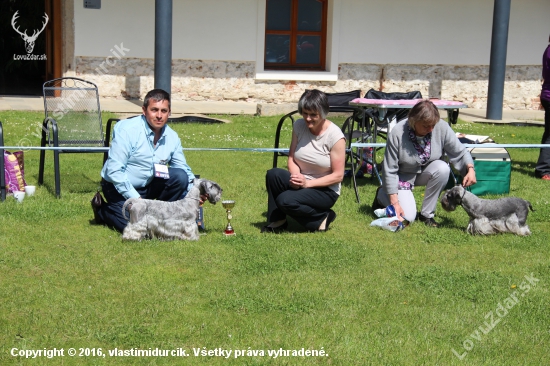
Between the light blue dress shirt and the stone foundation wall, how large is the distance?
30.5 ft

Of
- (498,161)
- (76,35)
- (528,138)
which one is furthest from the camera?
(76,35)

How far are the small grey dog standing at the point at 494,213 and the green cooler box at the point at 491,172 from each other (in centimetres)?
168

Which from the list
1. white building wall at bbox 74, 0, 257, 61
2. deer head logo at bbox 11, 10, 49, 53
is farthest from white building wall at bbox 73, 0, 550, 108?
deer head logo at bbox 11, 10, 49, 53

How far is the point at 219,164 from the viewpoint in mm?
9031

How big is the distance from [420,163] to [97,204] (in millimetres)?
2709

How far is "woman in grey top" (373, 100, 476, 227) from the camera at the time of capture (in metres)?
6.35

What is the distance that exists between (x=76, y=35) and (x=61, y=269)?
410 inches

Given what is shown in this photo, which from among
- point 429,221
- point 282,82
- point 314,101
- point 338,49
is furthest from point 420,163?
point 338,49

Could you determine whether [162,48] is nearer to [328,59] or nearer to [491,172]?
[328,59]

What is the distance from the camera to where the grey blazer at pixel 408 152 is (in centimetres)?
636

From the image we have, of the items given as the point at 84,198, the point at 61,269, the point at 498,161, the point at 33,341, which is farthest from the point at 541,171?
the point at 33,341

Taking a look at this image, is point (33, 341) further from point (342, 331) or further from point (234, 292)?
point (342, 331)

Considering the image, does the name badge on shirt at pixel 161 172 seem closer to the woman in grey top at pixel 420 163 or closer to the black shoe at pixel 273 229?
the black shoe at pixel 273 229

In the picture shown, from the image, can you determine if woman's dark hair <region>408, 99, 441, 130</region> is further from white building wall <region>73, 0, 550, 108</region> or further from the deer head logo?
the deer head logo
